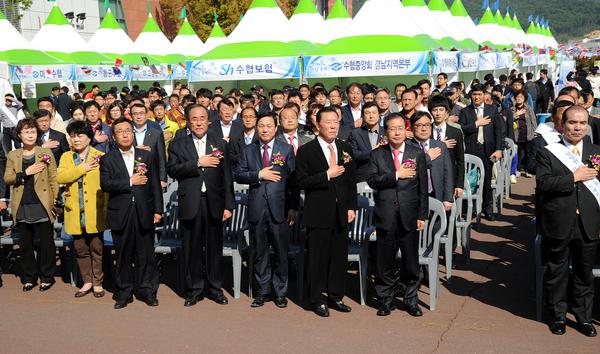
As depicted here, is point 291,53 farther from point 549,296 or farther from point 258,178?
point 549,296

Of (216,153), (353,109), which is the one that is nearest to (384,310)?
(216,153)

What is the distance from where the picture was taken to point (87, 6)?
3609cm

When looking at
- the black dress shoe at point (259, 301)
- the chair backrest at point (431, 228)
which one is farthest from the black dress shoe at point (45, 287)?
the chair backrest at point (431, 228)

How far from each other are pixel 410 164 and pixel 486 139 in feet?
12.9

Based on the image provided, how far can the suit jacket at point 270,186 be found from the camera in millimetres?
5777

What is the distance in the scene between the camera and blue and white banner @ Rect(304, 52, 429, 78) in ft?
44.3

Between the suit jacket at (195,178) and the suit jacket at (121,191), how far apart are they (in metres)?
0.30

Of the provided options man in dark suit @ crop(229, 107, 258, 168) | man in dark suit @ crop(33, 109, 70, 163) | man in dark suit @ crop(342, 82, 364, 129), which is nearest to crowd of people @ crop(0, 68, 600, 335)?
man in dark suit @ crop(33, 109, 70, 163)

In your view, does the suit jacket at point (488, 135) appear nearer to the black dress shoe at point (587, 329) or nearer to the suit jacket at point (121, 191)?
the black dress shoe at point (587, 329)

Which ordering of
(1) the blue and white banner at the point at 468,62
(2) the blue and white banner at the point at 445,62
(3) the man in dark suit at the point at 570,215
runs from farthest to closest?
(1) the blue and white banner at the point at 468,62, (2) the blue and white banner at the point at 445,62, (3) the man in dark suit at the point at 570,215

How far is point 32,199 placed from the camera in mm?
6453

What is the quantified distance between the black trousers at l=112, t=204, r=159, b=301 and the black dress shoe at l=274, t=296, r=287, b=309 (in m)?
1.23

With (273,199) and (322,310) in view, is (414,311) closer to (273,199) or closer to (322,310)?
(322,310)

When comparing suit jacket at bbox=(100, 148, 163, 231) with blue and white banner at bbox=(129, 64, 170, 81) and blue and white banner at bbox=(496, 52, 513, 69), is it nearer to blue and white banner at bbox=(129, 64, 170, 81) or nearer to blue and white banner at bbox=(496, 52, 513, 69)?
blue and white banner at bbox=(129, 64, 170, 81)
